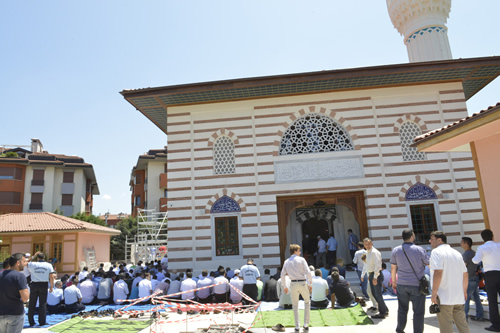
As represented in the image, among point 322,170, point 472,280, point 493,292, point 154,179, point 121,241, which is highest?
point 154,179

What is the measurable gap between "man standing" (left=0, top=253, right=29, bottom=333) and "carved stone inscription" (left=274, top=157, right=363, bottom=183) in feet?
29.8

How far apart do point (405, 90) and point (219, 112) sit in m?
6.84

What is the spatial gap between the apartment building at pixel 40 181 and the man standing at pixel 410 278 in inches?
1210

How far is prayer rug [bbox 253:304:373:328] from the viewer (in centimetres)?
645

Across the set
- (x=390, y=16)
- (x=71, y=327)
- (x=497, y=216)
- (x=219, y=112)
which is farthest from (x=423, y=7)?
(x=71, y=327)

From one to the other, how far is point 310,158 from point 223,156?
3.17 metres

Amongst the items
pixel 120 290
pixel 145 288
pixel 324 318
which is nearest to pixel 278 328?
pixel 324 318

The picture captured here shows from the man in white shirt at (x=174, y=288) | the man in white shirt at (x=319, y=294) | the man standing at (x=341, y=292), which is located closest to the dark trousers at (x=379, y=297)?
the man standing at (x=341, y=292)

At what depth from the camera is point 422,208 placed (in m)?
12.2

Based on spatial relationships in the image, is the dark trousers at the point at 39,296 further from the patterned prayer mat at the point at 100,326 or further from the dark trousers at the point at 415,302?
the dark trousers at the point at 415,302

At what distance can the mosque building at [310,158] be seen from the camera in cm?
1210

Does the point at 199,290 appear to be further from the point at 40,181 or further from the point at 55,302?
the point at 40,181

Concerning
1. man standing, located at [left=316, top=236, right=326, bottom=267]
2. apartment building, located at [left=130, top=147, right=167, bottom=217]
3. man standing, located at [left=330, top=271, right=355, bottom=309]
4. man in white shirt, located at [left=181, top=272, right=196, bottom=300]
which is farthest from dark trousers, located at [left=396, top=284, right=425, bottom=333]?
apartment building, located at [left=130, top=147, right=167, bottom=217]

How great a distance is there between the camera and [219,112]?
526 inches
